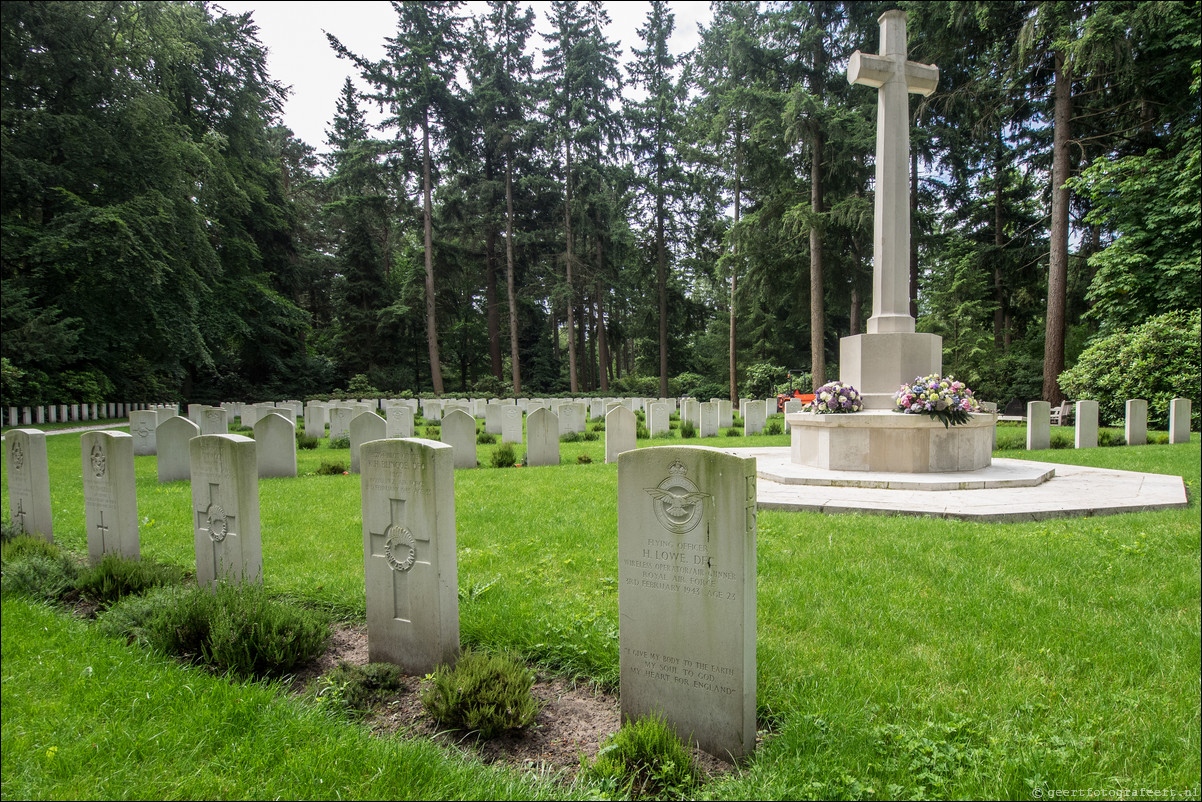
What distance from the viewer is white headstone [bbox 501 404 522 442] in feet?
45.8

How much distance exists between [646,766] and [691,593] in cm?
67

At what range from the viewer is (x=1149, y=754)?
210cm

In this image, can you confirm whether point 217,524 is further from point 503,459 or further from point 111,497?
point 503,459

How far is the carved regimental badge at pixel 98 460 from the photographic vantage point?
15.5 ft

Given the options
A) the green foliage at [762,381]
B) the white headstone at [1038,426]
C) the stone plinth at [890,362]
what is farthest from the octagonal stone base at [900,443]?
the green foliage at [762,381]

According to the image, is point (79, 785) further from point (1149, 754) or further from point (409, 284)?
point (409, 284)

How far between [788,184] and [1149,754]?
2407 centimetres

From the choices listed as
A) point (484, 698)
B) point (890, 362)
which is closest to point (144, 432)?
point (484, 698)

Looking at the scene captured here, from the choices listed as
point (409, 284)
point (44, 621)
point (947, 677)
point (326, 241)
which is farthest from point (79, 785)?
point (326, 241)

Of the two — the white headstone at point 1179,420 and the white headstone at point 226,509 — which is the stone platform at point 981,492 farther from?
the white headstone at point 1179,420

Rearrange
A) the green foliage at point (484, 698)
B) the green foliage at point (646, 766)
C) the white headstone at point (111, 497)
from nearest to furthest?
the green foliage at point (646, 766), the green foliage at point (484, 698), the white headstone at point (111, 497)

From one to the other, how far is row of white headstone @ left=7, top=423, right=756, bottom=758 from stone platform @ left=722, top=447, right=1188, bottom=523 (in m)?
2.66

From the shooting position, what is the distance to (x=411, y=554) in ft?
10.7

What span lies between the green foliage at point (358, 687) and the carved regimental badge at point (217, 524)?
61.9 inches
